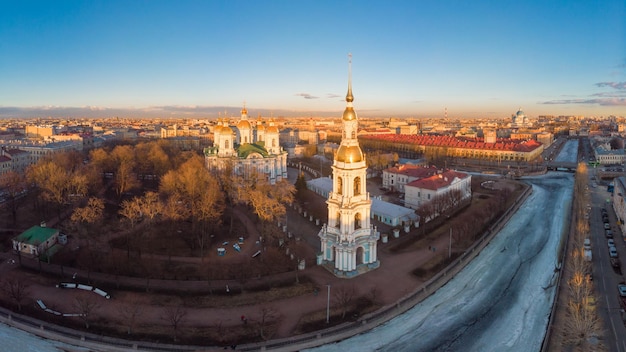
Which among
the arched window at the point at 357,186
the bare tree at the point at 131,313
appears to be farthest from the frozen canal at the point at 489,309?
the bare tree at the point at 131,313

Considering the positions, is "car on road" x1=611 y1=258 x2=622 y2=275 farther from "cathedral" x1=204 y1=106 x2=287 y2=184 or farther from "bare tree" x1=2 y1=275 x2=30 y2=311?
"cathedral" x1=204 y1=106 x2=287 y2=184

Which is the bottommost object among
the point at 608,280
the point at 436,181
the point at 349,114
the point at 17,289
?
the point at 608,280

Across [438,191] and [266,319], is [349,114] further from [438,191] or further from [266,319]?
[438,191]

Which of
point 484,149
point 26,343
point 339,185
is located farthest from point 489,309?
point 484,149

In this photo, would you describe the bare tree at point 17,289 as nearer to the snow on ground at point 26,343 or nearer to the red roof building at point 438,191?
the snow on ground at point 26,343

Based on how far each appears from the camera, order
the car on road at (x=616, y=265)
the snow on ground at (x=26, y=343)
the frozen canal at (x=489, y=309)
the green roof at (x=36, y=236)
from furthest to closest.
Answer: the green roof at (x=36, y=236) → the car on road at (x=616, y=265) → the frozen canal at (x=489, y=309) → the snow on ground at (x=26, y=343)

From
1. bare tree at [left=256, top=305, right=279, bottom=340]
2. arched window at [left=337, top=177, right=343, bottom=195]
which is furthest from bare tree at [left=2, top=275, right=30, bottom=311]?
arched window at [left=337, top=177, right=343, bottom=195]
